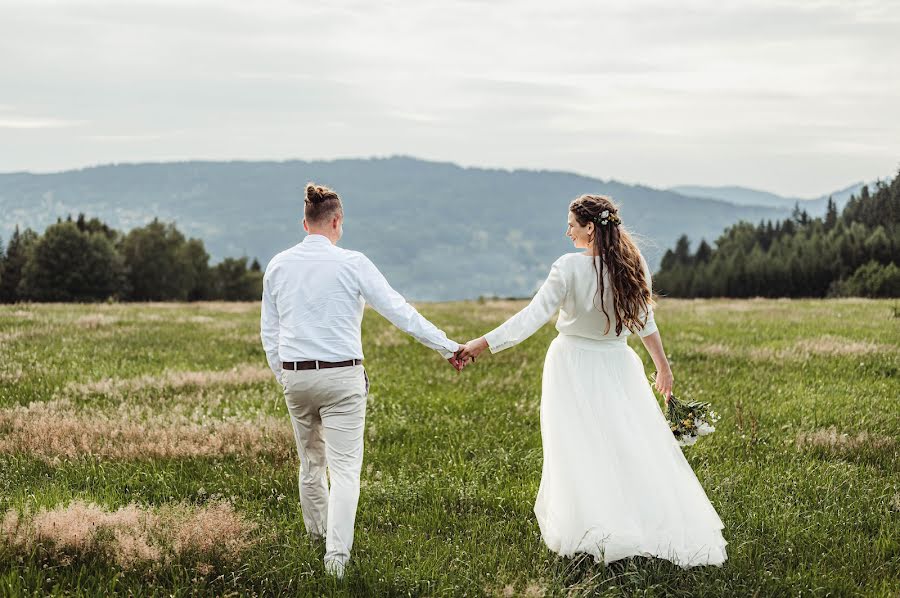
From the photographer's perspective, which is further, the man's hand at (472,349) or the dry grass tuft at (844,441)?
the dry grass tuft at (844,441)

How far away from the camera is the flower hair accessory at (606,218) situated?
259 inches

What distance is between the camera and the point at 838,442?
983 cm

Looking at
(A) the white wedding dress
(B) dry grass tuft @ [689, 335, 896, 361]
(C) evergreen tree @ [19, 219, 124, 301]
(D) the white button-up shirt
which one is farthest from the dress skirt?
(C) evergreen tree @ [19, 219, 124, 301]

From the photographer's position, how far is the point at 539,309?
260 inches

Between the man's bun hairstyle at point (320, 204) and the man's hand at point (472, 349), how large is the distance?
6.10 feet

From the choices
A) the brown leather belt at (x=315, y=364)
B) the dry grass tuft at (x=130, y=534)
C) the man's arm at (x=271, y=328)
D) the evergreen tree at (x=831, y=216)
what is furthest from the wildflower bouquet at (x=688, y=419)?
the evergreen tree at (x=831, y=216)

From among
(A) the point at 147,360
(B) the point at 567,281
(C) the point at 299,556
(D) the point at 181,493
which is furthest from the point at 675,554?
(A) the point at 147,360

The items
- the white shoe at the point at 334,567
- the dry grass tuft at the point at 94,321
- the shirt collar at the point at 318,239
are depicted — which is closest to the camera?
the white shoe at the point at 334,567

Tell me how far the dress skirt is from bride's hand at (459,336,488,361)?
83cm

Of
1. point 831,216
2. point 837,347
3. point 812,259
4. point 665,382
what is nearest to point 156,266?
point 812,259

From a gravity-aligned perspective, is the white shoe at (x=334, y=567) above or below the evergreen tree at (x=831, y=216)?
below

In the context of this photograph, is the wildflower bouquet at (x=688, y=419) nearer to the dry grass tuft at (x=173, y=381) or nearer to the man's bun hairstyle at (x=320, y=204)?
the man's bun hairstyle at (x=320, y=204)

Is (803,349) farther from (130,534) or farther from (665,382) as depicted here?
(130,534)

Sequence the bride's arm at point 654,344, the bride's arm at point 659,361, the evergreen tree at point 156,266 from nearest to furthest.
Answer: the bride's arm at point 654,344 → the bride's arm at point 659,361 → the evergreen tree at point 156,266
